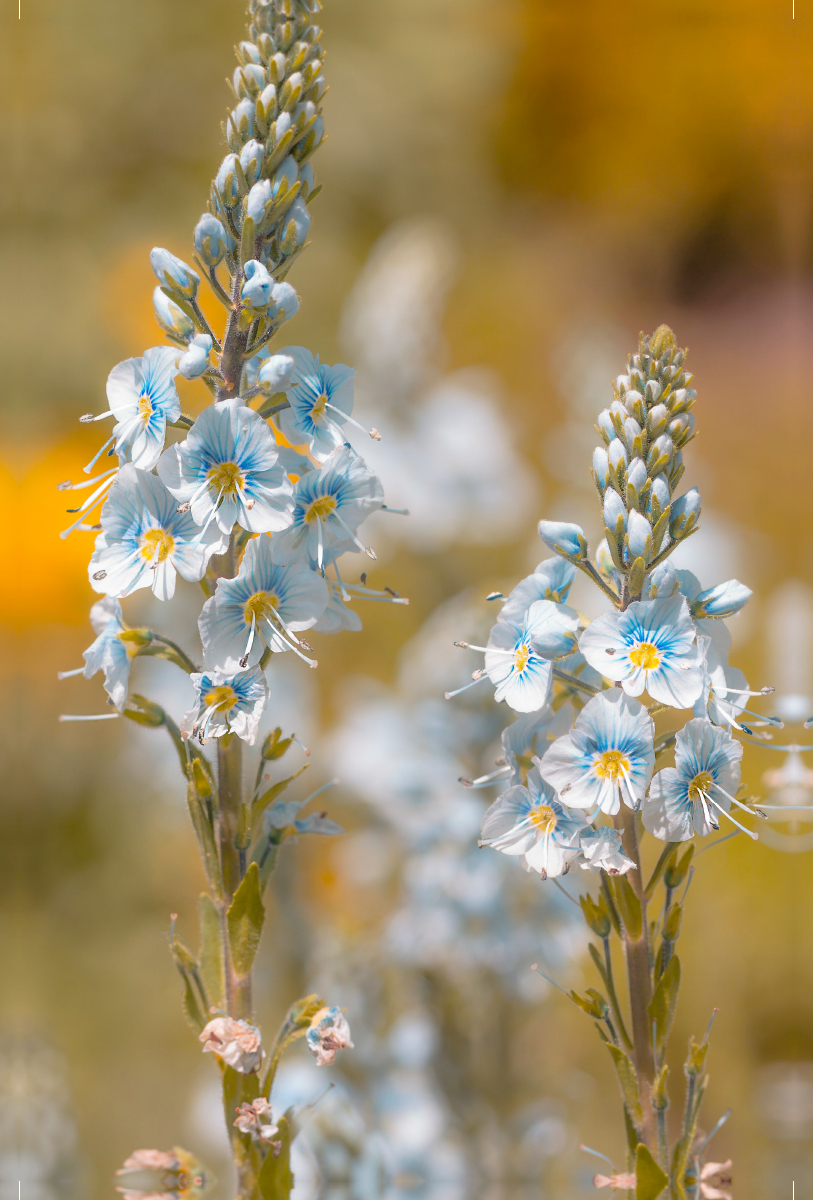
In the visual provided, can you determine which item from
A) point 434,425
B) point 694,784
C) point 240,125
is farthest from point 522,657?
point 434,425

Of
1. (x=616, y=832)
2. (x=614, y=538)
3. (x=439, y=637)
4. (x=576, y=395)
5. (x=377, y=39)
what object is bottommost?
(x=616, y=832)

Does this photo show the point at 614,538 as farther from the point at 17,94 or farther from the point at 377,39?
the point at 377,39

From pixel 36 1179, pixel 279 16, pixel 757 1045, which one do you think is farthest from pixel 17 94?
pixel 757 1045

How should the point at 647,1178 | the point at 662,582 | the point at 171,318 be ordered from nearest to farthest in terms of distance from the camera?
the point at 647,1178
the point at 662,582
the point at 171,318

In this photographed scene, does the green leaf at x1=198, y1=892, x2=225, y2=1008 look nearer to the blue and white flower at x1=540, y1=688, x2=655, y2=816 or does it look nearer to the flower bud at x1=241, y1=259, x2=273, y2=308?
the blue and white flower at x1=540, y1=688, x2=655, y2=816

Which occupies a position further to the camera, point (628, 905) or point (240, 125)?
point (240, 125)

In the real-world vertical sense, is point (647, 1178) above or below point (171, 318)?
below

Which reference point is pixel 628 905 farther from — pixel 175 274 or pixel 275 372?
pixel 175 274
